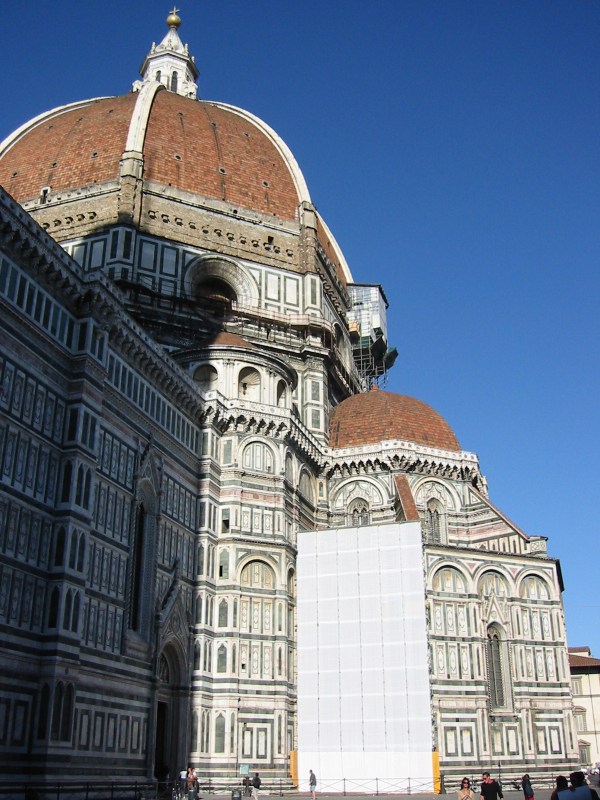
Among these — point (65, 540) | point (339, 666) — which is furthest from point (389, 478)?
point (65, 540)

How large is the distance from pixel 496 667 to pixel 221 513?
1359 cm

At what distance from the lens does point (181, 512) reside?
33719 mm

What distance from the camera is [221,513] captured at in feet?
119

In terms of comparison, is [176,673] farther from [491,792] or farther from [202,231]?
[202,231]

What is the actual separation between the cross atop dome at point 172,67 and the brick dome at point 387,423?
31216 millimetres

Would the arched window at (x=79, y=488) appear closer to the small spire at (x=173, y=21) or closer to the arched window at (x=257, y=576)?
the arched window at (x=257, y=576)

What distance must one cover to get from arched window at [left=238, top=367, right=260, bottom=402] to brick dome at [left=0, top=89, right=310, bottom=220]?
12.7m

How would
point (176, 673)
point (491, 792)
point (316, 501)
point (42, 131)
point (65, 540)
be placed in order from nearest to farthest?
point (491, 792) < point (65, 540) < point (176, 673) < point (316, 501) < point (42, 131)

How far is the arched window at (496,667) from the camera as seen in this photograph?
38062mm

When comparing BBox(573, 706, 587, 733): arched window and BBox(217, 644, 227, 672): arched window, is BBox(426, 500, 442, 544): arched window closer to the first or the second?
BBox(217, 644, 227, 672): arched window

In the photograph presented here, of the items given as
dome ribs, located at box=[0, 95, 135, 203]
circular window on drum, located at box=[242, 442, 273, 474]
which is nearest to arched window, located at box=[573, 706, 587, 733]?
circular window on drum, located at box=[242, 442, 273, 474]

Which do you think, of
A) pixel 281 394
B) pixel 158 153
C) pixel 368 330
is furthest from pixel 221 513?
pixel 368 330

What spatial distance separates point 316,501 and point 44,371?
1946 centimetres

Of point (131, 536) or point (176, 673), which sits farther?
point (176, 673)
